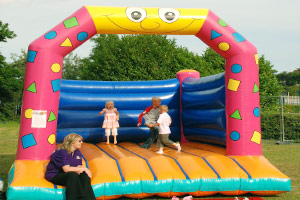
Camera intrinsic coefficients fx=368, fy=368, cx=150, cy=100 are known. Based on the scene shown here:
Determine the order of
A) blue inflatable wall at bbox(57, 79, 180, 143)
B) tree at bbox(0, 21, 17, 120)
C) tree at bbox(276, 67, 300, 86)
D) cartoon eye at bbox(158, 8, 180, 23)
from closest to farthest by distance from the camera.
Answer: cartoon eye at bbox(158, 8, 180, 23)
blue inflatable wall at bbox(57, 79, 180, 143)
tree at bbox(0, 21, 17, 120)
tree at bbox(276, 67, 300, 86)

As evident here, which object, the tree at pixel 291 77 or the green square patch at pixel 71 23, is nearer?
the green square patch at pixel 71 23

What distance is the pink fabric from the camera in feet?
21.4

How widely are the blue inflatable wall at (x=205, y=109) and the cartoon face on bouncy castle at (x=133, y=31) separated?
1.49 ft

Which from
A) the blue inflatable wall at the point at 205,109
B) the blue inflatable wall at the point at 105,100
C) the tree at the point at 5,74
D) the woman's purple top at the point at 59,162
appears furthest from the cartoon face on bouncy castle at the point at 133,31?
the tree at the point at 5,74

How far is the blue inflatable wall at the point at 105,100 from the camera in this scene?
22.1 feet

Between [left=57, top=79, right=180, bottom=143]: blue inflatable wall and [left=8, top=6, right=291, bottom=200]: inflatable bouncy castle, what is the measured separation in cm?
62

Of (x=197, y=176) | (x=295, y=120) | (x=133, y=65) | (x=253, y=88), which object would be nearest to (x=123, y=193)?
(x=197, y=176)

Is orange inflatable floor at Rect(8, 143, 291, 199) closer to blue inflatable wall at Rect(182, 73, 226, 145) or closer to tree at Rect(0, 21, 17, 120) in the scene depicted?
blue inflatable wall at Rect(182, 73, 226, 145)

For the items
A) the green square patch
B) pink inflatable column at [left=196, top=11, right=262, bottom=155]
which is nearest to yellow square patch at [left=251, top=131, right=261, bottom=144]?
pink inflatable column at [left=196, top=11, right=262, bottom=155]

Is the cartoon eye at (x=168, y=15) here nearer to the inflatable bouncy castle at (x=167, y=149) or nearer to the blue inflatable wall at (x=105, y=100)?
the inflatable bouncy castle at (x=167, y=149)

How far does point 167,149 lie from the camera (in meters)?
6.03

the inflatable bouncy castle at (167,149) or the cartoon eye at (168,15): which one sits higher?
the cartoon eye at (168,15)

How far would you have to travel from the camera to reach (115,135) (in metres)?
6.60

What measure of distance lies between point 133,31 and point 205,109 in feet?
6.48
